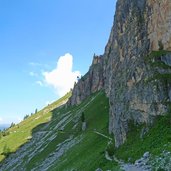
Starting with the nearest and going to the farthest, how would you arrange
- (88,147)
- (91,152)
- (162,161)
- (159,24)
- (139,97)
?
(162,161)
(139,97)
(159,24)
(91,152)
(88,147)

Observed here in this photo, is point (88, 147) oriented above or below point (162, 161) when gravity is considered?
above

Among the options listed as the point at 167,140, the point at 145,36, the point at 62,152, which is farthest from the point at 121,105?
the point at 62,152

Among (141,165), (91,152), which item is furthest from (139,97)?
(141,165)

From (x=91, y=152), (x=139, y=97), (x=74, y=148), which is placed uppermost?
(x=74, y=148)

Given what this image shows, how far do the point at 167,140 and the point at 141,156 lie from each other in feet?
13.7

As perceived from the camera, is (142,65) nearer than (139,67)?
Yes

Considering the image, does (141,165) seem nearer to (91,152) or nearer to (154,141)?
(154,141)

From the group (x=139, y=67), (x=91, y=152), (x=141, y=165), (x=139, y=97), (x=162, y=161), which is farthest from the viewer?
(x=91, y=152)

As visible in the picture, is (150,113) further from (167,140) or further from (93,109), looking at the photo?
(93,109)

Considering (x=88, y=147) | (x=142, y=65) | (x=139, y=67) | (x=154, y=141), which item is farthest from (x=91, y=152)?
(x=154, y=141)

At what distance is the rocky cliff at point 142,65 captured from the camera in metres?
61.5

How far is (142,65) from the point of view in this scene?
70812 mm

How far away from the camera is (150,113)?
2398 inches

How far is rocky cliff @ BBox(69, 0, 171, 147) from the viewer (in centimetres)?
6150
